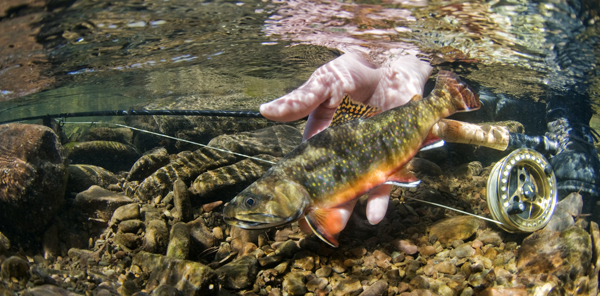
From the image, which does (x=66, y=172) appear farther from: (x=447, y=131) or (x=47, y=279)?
(x=447, y=131)

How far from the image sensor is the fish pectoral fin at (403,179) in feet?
7.55

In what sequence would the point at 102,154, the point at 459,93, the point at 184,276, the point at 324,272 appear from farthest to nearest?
the point at 102,154
the point at 459,93
the point at 324,272
the point at 184,276

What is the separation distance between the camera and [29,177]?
4.09 m

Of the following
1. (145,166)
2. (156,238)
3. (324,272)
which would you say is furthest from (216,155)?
(324,272)

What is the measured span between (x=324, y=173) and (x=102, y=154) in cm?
770

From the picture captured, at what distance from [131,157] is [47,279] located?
20.4 feet

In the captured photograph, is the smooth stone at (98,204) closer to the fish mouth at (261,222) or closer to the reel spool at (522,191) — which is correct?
the fish mouth at (261,222)

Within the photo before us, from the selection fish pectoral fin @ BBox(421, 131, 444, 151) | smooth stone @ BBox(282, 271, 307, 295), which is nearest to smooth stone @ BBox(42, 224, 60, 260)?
smooth stone @ BBox(282, 271, 307, 295)

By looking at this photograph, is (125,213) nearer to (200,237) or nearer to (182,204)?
(182,204)

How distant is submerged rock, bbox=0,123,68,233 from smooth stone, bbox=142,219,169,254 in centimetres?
216

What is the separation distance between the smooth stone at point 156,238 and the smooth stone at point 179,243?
184 mm

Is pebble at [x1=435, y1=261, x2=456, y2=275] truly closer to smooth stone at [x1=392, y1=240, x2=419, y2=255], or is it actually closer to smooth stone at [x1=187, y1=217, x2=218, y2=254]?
smooth stone at [x1=392, y1=240, x2=419, y2=255]

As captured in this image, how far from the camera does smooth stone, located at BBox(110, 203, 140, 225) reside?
12.4 feet

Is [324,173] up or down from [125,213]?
up
